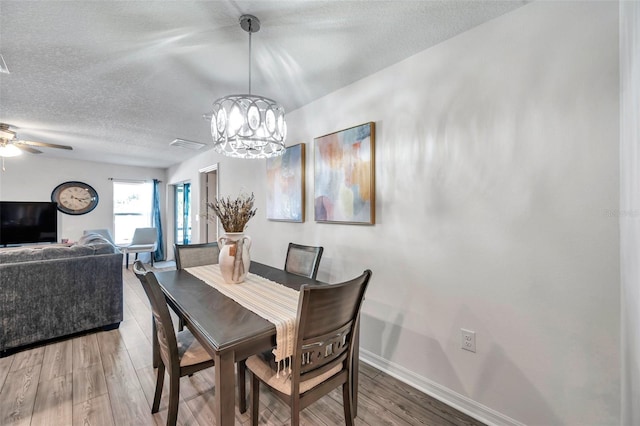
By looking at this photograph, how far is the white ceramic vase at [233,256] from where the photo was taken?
172 cm

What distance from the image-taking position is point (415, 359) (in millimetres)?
1862

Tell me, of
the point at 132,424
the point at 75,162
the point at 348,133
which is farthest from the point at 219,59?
the point at 75,162

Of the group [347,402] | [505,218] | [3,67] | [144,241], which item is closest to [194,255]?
[347,402]

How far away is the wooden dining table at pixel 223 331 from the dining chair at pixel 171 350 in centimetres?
10

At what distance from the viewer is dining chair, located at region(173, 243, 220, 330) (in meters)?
2.33

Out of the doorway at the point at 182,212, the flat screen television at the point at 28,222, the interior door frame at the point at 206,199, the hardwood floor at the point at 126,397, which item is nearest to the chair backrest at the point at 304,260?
the hardwood floor at the point at 126,397

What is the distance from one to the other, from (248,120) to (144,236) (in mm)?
5462

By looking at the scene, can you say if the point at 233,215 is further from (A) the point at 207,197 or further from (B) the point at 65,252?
(A) the point at 207,197

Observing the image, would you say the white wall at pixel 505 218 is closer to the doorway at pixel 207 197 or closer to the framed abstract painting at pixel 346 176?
the framed abstract painting at pixel 346 176

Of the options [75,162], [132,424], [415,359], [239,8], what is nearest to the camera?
[239,8]

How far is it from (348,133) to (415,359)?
183cm

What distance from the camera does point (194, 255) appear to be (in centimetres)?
242

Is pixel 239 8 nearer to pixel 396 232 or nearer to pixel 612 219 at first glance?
pixel 396 232

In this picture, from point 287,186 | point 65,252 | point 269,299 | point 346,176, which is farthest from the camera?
point 287,186
